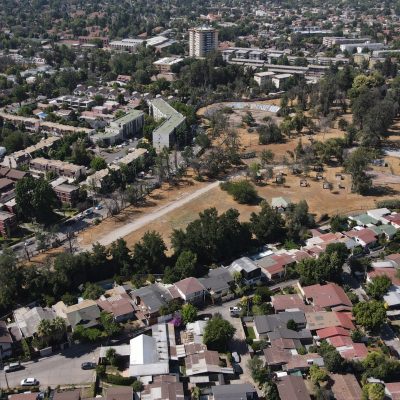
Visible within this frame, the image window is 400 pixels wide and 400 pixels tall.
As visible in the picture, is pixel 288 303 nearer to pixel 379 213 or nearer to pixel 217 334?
pixel 217 334

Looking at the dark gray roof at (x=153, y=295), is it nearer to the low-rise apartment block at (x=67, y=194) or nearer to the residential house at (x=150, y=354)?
the residential house at (x=150, y=354)

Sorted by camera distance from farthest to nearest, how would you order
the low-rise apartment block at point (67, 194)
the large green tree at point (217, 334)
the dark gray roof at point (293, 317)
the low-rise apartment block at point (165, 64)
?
the low-rise apartment block at point (165, 64), the low-rise apartment block at point (67, 194), the dark gray roof at point (293, 317), the large green tree at point (217, 334)

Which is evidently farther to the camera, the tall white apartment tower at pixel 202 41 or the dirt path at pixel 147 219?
the tall white apartment tower at pixel 202 41

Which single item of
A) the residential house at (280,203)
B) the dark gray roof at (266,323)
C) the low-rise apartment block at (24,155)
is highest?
the low-rise apartment block at (24,155)

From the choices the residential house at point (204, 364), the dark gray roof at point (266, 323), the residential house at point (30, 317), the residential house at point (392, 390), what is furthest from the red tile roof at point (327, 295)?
the residential house at point (30, 317)

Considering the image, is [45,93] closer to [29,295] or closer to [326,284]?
[29,295]

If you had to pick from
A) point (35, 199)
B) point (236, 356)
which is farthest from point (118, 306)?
point (35, 199)

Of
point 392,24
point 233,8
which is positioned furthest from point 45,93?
point 233,8
